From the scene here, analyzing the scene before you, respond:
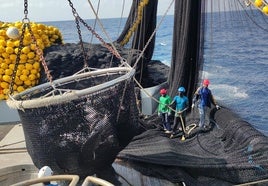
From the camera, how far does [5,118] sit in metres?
9.48

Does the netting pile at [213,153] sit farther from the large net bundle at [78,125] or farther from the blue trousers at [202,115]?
the large net bundle at [78,125]

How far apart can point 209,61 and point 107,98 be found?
4211 millimetres

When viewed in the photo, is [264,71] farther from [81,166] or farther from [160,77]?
[81,166]

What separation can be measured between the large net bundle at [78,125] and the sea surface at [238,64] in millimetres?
2097

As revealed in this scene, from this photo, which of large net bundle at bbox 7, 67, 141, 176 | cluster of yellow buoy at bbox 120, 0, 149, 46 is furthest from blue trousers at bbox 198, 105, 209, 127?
cluster of yellow buoy at bbox 120, 0, 149, 46

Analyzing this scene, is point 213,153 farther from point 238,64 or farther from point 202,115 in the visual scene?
point 238,64

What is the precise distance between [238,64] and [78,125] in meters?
18.3

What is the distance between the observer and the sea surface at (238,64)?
7.62 meters

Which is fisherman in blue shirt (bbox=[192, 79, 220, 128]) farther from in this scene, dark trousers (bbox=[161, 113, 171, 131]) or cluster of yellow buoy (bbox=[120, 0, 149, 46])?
cluster of yellow buoy (bbox=[120, 0, 149, 46])

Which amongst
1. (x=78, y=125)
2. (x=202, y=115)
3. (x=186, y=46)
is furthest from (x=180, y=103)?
(x=78, y=125)

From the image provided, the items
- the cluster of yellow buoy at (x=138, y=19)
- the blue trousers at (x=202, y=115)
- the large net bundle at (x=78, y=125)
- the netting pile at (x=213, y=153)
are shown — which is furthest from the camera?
the cluster of yellow buoy at (x=138, y=19)

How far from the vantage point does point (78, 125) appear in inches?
177

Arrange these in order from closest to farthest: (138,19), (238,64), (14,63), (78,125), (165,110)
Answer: (78,125) < (165,110) < (14,63) < (138,19) < (238,64)

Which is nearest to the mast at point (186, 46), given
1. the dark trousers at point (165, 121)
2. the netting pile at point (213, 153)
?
the dark trousers at point (165, 121)
